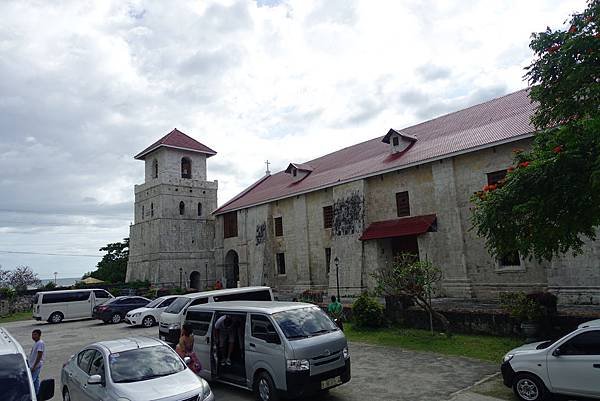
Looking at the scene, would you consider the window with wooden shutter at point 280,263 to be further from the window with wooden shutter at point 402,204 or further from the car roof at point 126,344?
the car roof at point 126,344

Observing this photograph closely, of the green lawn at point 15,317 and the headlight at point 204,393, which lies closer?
the headlight at point 204,393

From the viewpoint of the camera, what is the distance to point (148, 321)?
71.1 ft

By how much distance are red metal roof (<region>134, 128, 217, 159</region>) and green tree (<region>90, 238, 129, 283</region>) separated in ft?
49.4

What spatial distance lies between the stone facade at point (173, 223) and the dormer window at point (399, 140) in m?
22.5

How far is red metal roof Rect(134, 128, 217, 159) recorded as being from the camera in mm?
40594

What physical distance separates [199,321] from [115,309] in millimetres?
16386

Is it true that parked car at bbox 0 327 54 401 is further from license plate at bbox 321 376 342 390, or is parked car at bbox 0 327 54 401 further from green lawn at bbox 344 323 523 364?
green lawn at bbox 344 323 523 364

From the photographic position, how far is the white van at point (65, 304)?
25500mm

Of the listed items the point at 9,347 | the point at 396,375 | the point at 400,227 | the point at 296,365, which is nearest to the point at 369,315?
the point at 396,375

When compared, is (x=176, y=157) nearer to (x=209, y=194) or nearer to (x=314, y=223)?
(x=209, y=194)

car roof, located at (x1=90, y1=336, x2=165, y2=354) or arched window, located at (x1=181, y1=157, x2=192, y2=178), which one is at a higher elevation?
arched window, located at (x1=181, y1=157, x2=192, y2=178)

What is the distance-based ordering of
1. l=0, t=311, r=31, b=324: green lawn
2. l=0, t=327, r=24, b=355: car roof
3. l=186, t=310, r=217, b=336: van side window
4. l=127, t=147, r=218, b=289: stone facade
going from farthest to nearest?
l=127, t=147, r=218, b=289: stone facade < l=0, t=311, r=31, b=324: green lawn < l=186, t=310, r=217, b=336: van side window < l=0, t=327, r=24, b=355: car roof

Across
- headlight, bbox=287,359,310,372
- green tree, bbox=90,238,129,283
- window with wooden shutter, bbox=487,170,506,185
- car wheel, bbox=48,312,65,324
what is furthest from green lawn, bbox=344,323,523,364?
green tree, bbox=90,238,129,283

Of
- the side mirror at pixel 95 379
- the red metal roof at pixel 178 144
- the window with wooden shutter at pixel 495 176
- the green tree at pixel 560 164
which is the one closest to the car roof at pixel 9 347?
the side mirror at pixel 95 379
